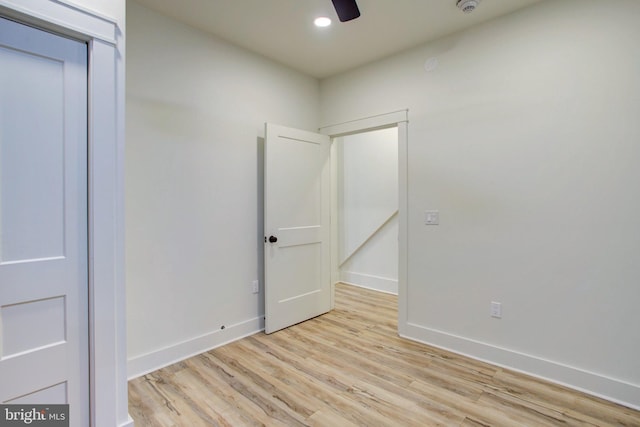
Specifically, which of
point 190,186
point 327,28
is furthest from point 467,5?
point 190,186

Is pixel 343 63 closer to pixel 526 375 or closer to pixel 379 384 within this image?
pixel 379 384

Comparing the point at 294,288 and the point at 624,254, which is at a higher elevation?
the point at 624,254

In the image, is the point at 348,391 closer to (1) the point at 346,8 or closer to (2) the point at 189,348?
(2) the point at 189,348

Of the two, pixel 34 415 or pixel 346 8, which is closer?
pixel 34 415

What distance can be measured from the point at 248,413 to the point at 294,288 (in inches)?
56.8

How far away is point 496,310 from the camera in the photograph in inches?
95.3

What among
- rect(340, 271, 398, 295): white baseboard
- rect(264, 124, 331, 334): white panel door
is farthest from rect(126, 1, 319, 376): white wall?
rect(340, 271, 398, 295): white baseboard

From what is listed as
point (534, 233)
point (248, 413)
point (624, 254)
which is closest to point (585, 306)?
point (624, 254)

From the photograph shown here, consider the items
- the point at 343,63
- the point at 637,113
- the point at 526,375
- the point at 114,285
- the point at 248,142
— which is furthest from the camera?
the point at 343,63

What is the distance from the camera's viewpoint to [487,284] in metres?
2.46

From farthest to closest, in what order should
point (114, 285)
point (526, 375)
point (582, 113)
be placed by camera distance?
point (526, 375), point (582, 113), point (114, 285)

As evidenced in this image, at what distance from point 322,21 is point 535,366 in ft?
10.1

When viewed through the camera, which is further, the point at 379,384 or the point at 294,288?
the point at 294,288

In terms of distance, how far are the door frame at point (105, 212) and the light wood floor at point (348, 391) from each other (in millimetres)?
412
